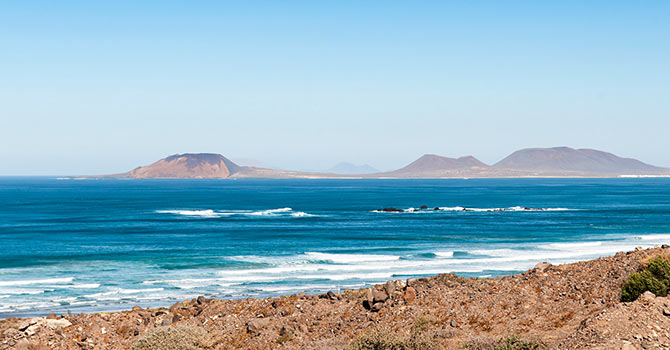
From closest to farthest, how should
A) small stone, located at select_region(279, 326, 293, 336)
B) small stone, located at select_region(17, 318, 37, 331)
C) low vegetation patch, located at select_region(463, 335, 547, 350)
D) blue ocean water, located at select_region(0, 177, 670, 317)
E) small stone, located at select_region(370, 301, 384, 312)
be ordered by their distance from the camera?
1. low vegetation patch, located at select_region(463, 335, 547, 350)
2. small stone, located at select_region(279, 326, 293, 336)
3. small stone, located at select_region(17, 318, 37, 331)
4. small stone, located at select_region(370, 301, 384, 312)
5. blue ocean water, located at select_region(0, 177, 670, 317)

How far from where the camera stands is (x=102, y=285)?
3089cm

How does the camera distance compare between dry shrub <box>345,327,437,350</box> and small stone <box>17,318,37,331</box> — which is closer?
dry shrub <box>345,327,437,350</box>

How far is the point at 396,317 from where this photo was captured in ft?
56.1

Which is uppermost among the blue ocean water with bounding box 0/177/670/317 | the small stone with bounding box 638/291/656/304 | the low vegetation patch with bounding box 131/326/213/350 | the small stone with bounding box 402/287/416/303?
the small stone with bounding box 638/291/656/304

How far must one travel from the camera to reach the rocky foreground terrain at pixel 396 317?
15047mm

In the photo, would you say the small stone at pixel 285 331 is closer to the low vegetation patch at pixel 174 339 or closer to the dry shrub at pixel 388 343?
the low vegetation patch at pixel 174 339

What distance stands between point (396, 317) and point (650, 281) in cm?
657

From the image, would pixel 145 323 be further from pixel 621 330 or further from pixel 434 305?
pixel 621 330

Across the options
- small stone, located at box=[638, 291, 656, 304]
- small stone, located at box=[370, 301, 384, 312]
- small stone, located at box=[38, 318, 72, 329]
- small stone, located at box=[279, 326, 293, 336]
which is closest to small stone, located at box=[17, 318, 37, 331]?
small stone, located at box=[38, 318, 72, 329]

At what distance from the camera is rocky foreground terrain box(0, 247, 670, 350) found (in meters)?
15.0

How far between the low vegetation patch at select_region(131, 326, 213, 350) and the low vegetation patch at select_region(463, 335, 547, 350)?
276 inches

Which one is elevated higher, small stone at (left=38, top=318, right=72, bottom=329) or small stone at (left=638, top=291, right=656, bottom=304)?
small stone at (left=638, top=291, right=656, bottom=304)

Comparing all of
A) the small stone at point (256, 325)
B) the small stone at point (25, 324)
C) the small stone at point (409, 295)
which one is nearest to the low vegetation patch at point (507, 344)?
the small stone at point (409, 295)

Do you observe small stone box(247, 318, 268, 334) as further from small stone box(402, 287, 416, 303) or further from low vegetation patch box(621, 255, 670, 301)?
low vegetation patch box(621, 255, 670, 301)
